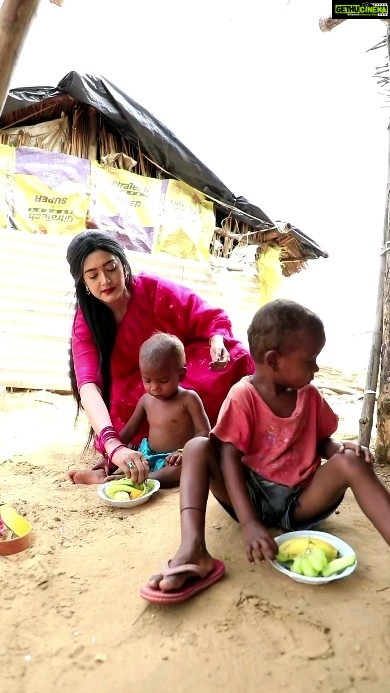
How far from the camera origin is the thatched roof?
16.0ft

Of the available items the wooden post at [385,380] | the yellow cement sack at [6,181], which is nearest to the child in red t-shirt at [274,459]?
the wooden post at [385,380]

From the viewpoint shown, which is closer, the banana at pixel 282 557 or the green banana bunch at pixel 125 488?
the banana at pixel 282 557

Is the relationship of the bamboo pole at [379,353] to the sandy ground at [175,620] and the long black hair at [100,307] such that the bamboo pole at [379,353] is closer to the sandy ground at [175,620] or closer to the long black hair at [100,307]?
the sandy ground at [175,620]

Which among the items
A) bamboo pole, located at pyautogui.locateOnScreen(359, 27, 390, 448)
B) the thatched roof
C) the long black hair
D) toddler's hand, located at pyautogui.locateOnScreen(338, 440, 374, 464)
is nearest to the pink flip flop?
toddler's hand, located at pyautogui.locateOnScreen(338, 440, 374, 464)

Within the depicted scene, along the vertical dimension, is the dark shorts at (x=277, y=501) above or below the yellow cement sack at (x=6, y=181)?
below

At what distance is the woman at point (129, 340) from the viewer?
2.38 m

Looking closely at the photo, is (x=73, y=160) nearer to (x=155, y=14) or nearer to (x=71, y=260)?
(x=155, y=14)

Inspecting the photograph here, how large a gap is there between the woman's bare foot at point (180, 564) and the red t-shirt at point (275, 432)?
1.07 feet

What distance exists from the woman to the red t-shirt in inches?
33.0

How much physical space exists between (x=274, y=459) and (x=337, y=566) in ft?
1.16

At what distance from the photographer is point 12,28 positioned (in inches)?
58.7

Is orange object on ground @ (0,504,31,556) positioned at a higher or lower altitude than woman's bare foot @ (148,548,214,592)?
lower

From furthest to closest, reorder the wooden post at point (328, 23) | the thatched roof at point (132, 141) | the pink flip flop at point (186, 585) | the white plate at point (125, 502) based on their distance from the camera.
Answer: the thatched roof at point (132, 141) → the wooden post at point (328, 23) → the white plate at point (125, 502) → the pink flip flop at point (186, 585)

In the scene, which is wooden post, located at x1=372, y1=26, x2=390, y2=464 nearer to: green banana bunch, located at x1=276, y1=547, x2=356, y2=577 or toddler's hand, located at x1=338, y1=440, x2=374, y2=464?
toddler's hand, located at x1=338, y1=440, x2=374, y2=464
